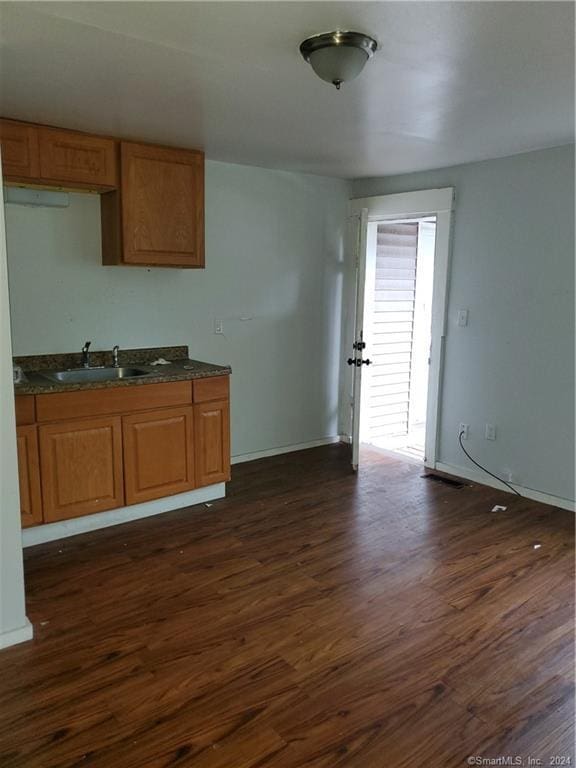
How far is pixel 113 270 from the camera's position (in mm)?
3867

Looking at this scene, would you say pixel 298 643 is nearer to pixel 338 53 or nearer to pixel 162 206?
pixel 338 53

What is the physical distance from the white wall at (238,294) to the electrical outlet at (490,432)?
1.54 metres

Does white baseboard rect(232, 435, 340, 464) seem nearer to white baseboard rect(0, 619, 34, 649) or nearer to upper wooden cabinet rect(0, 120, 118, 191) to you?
upper wooden cabinet rect(0, 120, 118, 191)

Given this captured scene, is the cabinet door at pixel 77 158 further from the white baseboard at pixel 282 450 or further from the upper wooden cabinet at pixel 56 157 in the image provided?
the white baseboard at pixel 282 450

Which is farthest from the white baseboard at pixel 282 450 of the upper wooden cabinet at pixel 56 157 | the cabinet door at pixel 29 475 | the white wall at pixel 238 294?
the upper wooden cabinet at pixel 56 157

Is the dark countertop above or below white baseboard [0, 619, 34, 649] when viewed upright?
above

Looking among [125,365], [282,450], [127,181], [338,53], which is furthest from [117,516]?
[338,53]

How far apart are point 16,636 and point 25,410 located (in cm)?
116

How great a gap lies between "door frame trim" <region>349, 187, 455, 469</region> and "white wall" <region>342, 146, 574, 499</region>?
5 cm

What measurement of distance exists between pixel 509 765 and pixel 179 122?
3.16m

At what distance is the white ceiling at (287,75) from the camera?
1.84 metres

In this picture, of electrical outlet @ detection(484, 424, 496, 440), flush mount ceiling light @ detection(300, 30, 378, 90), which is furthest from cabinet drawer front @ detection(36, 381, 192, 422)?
electrical outlet @ detection(484, 424, 496, 440)

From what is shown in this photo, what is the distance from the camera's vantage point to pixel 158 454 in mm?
3562

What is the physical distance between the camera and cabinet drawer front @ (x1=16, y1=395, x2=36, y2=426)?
2996mm
